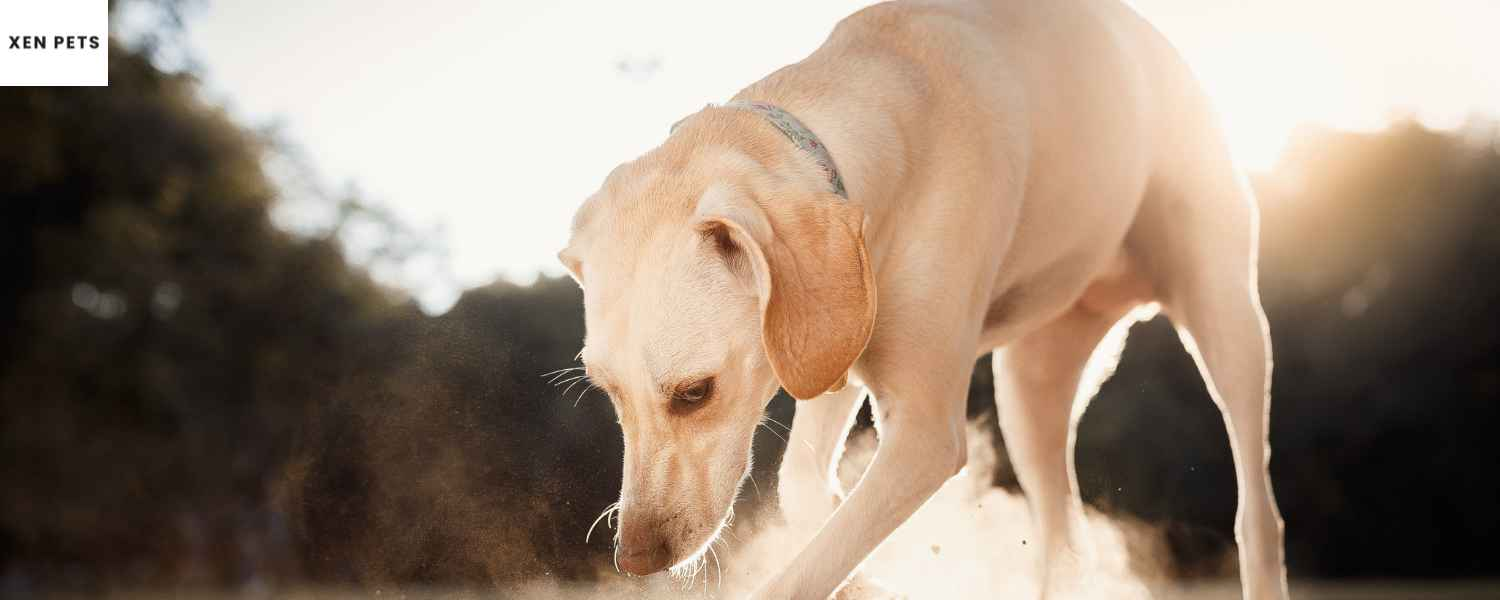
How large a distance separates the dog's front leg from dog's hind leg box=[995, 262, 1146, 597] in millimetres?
1477

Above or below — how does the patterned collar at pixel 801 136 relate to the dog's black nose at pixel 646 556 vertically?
above

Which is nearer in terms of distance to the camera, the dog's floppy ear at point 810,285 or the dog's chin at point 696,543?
the dog's floppy ear at point 810,285

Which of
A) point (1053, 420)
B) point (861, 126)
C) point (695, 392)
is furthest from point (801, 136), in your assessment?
point (1053, 420)

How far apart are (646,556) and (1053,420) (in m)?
2.10

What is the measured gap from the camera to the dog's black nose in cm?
198

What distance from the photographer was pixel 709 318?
1972mm

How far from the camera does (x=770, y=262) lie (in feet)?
6.18

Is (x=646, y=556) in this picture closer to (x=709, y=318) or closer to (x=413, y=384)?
(x=709, y=318)

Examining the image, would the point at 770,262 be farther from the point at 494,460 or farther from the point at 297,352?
the point at 297,352

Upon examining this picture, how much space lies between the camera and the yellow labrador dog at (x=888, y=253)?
6.33 feet

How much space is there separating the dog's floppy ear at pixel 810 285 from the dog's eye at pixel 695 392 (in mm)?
138

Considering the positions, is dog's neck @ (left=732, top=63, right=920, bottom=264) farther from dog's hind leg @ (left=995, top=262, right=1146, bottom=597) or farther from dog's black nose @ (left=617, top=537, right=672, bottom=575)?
dog's hind leg @ (left=995, top=262, right=1146, bottom=597)

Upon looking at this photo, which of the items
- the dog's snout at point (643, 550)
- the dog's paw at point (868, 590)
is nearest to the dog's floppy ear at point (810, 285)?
the dog's snout at point (643, 550)

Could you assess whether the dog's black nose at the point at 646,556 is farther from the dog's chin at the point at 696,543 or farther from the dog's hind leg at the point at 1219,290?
the dog's hind leg at the point at 1219,290
